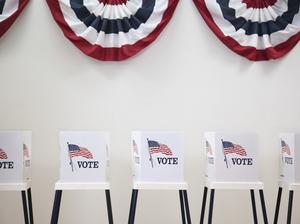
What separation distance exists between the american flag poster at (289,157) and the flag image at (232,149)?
1.24 feet

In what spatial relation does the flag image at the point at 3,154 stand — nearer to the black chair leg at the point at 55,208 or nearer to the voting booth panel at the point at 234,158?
the black chair leg at the point at 55,208

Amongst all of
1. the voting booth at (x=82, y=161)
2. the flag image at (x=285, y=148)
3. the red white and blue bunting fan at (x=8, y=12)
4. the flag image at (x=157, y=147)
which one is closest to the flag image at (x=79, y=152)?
the voting booth at (x=82, y=161)

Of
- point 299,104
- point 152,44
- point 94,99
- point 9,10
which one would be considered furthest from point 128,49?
point 299,104

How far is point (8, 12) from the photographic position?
2.92 meters

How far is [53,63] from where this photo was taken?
9.87ft

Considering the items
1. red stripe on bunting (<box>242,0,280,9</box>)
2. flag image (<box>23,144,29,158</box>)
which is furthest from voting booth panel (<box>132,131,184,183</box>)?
red stripe on bunting (<box>242,0,280,9</box>)

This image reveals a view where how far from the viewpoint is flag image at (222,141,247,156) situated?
2.52 metres

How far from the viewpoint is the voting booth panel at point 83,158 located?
2.37 m

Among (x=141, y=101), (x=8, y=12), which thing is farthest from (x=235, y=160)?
(x=8, y=12)

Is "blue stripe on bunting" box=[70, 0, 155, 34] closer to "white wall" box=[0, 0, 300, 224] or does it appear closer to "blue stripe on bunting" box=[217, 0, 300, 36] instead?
"white wall" box=[0, 0, 300, 224]

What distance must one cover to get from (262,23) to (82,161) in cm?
176

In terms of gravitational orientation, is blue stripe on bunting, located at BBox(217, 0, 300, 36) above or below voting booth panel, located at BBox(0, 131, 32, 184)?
above

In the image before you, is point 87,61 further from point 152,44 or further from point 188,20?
point 188,20

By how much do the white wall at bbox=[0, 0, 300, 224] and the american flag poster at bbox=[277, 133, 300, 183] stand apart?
33 cm
